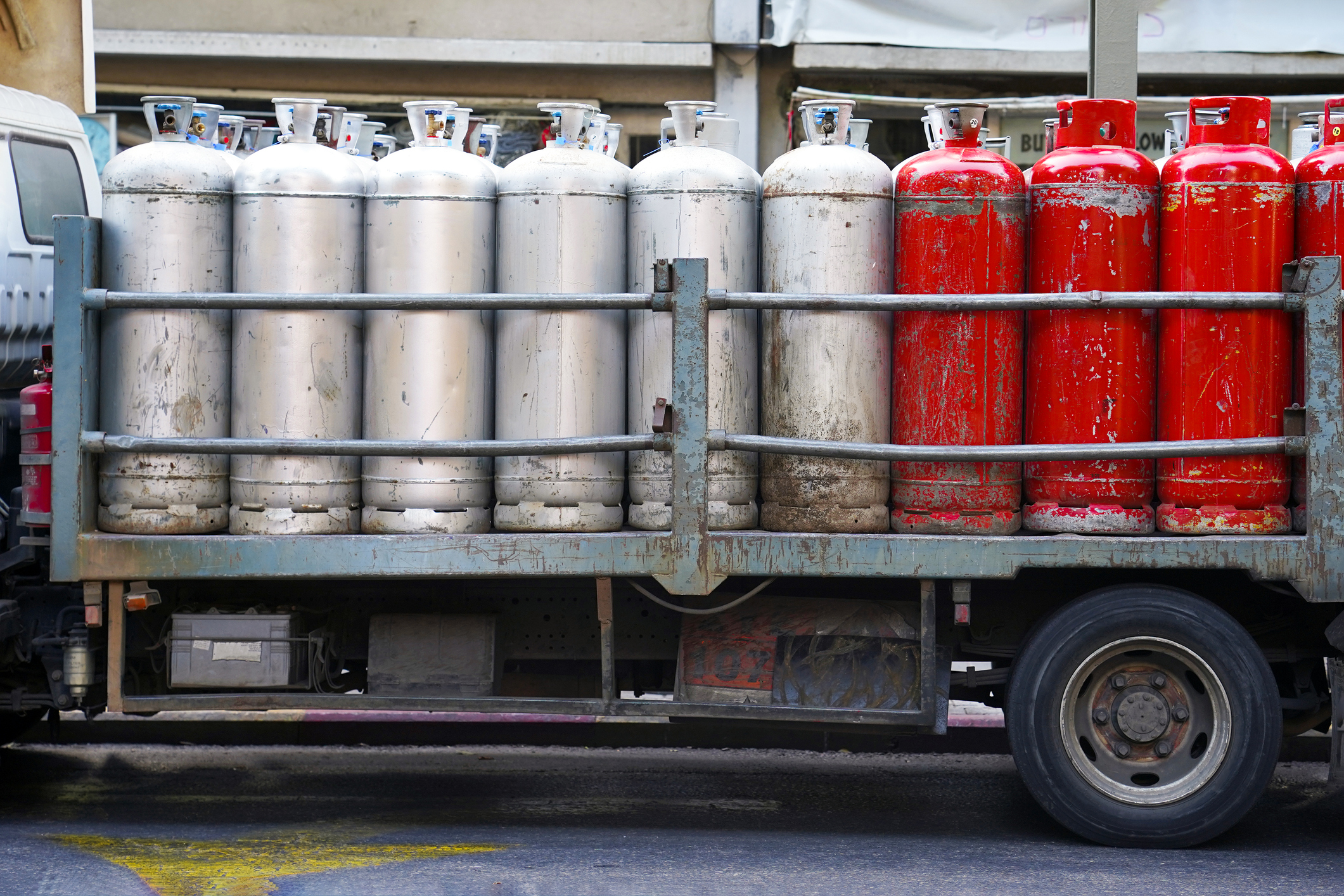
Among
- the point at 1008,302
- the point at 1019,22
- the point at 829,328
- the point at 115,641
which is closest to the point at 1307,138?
the point at 1008,302

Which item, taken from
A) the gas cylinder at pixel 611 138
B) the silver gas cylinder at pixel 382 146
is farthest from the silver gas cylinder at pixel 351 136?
the gas cylinder at pixel 611 138

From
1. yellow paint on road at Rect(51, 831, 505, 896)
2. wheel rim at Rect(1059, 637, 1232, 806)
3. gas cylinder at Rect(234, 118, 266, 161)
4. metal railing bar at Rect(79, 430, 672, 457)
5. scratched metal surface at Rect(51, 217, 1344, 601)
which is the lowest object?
yellow paint on road at Rect(51, 831, 505, 896)

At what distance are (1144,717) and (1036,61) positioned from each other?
25.8 feet

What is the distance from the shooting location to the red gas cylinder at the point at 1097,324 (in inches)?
181

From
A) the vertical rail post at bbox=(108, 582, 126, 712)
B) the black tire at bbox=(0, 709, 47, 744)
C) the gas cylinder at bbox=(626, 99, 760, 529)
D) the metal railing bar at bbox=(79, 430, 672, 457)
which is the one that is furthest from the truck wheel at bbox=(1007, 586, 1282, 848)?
the black tire at bbox=(0, 709, 47, 744)

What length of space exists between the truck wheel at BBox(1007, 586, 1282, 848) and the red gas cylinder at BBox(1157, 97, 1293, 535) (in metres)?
0.33

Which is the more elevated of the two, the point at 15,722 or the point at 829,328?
the point at 829,328

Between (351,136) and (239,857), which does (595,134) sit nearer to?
(351,136)

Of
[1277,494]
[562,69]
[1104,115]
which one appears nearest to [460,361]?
[1104,115]

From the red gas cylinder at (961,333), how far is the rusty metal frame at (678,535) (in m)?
0.10

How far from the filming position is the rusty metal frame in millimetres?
4512

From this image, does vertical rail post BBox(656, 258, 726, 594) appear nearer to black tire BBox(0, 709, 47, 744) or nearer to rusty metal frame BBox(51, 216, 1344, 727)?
rusty metal frame BBox(51, 216, 1344, 727)

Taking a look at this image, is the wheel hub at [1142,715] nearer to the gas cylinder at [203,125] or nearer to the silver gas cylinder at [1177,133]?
the silver gas cylinder at [1177,133]

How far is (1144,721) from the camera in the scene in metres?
4.70
